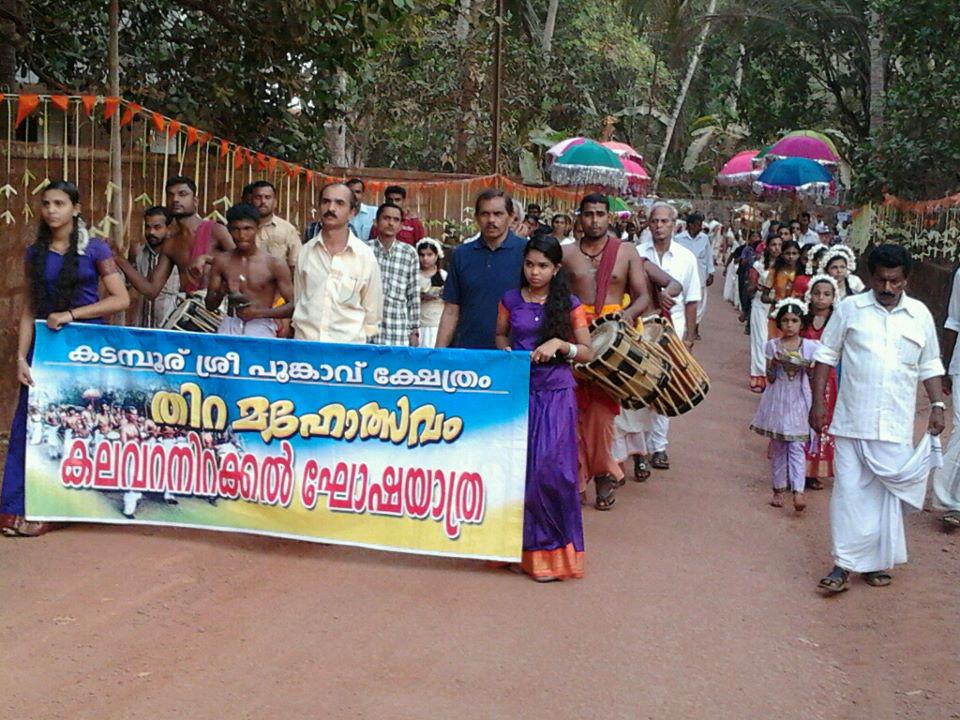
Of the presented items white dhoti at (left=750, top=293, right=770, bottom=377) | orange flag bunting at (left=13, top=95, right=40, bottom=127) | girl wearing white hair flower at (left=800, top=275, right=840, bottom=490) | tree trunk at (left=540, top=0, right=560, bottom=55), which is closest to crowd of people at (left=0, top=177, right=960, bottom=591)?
girl wearing white hair flower at (left=800, top=275, right=840, bottom=490)

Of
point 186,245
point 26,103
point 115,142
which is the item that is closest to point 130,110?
point 115,142

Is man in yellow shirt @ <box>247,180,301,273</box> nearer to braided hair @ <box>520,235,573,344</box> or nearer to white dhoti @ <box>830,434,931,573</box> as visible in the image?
braided hair @ <box>520,235,573,344</box>

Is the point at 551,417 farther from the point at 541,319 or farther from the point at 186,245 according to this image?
the point at 186,245

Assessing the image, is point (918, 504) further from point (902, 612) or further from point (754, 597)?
point (754, 597)

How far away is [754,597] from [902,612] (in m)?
0.71

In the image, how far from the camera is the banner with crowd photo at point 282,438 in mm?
6488

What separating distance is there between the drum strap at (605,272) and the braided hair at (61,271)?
3116 mm

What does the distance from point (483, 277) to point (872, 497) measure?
2.33m

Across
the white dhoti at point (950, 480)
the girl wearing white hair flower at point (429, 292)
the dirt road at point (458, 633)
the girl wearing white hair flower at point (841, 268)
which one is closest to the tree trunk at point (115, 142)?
the girl wearing white hair flower at point (429, 292)

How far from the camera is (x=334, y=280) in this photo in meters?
7.22

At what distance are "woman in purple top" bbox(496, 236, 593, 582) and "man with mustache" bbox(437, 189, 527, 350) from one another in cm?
51

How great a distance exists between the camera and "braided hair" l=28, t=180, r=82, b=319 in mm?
6691

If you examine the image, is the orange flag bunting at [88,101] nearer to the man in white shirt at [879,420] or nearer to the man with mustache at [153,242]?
the man with mustache at [153,242]

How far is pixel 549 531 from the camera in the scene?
644 cm
